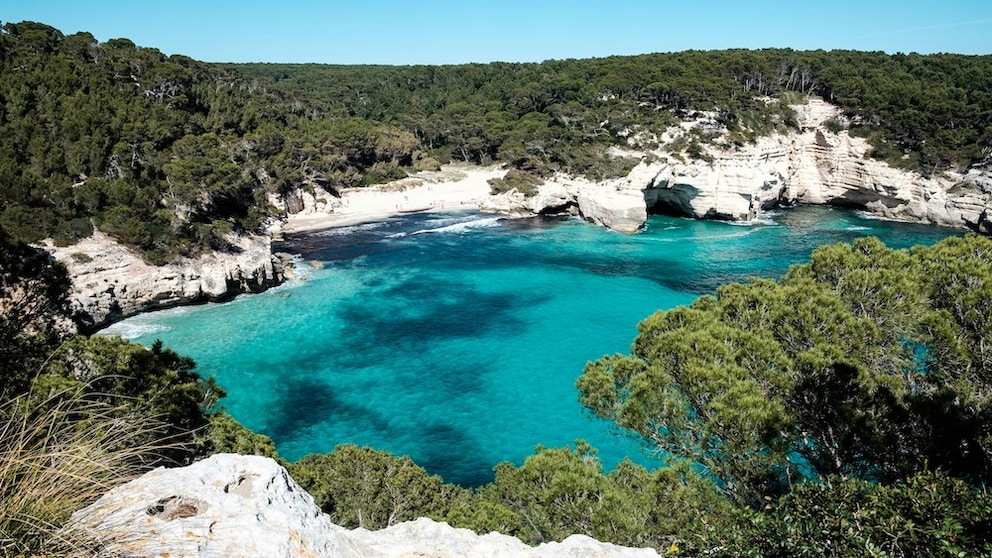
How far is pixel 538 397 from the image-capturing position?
23297mm

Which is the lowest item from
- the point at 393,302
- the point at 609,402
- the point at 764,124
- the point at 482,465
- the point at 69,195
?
the point at 482,465

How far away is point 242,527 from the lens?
3982 millimetres

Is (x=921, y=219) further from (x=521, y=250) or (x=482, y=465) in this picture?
(x=482, y=465)

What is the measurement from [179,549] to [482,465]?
16.5 meters

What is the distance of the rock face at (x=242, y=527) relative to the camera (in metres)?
3.40

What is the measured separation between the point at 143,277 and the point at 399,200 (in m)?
31.1

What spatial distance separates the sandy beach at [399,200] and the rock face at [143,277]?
1424 cm

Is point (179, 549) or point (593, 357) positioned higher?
point (179, 549)

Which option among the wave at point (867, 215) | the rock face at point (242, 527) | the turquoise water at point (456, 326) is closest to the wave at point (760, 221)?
the turquoise water at point (456, 326)

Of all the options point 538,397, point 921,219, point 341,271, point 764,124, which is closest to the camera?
point 538,397

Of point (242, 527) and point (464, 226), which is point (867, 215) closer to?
point (464, 226)

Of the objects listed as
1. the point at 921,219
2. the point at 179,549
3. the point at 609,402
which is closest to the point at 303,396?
the point at 609,402

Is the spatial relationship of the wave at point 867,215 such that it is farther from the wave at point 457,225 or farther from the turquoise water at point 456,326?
the wave at point 457,225

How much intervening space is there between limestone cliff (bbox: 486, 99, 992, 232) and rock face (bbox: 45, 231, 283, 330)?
2684cm
